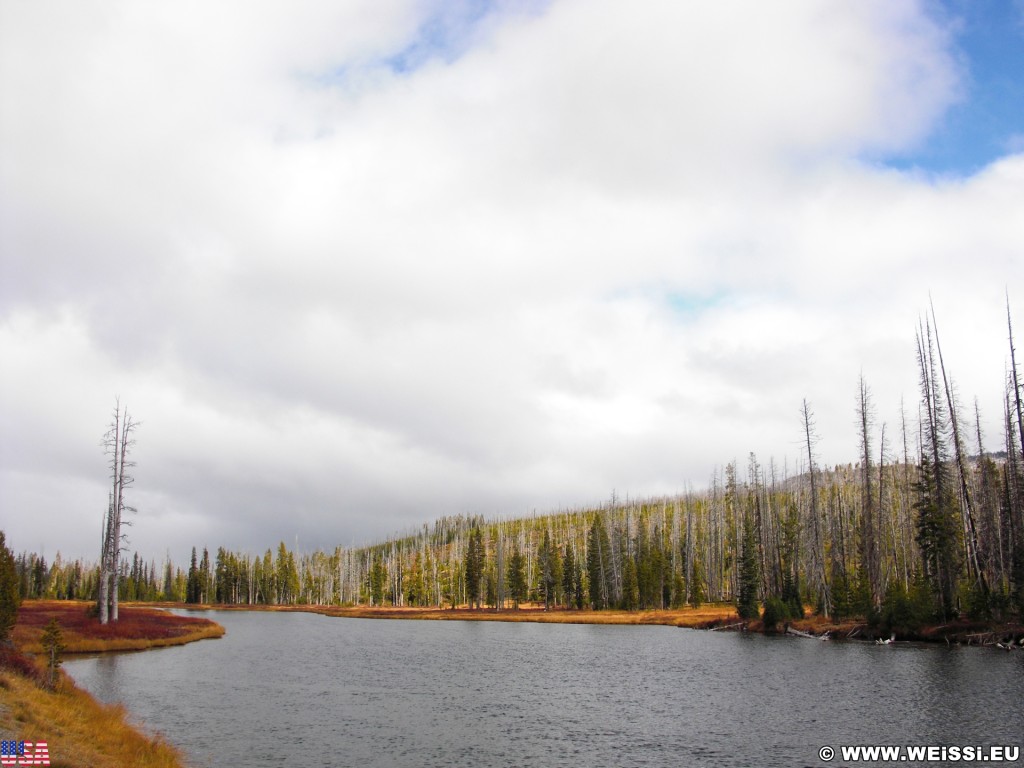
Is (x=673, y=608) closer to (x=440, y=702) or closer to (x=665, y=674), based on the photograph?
(x=665, y=674)

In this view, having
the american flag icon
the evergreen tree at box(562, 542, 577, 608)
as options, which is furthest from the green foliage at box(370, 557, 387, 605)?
the american flag icon

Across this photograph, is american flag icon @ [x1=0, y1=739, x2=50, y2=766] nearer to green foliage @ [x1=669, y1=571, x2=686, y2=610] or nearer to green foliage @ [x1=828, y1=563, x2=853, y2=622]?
green foliage @ [x1=828, y1=563, x2=853, y2=622]

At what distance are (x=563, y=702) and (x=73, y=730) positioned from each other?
22628 mm

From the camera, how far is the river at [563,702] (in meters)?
26.5

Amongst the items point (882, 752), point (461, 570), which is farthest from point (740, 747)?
point (461, 570)

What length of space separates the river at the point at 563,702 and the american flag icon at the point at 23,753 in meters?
7.48

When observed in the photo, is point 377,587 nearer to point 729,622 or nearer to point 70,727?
point 729,622

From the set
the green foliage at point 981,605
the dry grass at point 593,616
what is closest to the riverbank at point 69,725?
the green foliage at point 981,605

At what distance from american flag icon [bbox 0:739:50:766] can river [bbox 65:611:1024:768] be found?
295 inches

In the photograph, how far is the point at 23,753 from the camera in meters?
17.1

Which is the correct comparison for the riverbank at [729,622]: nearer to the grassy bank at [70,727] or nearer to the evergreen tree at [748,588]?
the evergreen tree at [748,588]

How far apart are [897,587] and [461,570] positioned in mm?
128309

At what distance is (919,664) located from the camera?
45219 millimetres

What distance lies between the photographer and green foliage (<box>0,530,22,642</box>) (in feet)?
112
